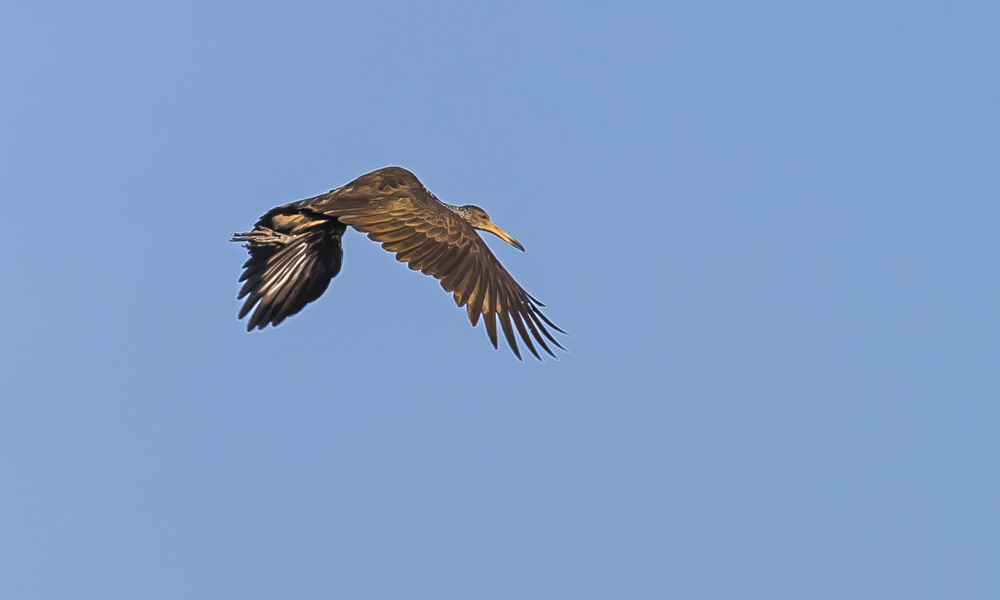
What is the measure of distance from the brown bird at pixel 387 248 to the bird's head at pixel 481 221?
0.01m

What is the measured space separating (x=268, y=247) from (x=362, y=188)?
6.55 ft

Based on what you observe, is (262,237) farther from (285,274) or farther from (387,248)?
(387,248)

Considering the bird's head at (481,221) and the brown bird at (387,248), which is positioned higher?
the bird's head at (481,221)

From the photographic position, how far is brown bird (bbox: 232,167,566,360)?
59.7ft

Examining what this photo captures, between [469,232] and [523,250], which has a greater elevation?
[523,250]

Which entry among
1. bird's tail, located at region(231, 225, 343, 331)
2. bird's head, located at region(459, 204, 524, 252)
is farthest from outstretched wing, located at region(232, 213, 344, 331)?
bird's head, located at region(459, 204, 524, 252)

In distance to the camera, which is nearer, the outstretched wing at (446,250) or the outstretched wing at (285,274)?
the outstretched wing at (446,250)

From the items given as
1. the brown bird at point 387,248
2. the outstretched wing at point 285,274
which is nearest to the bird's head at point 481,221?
the brown bird at point 387,248

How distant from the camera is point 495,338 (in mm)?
17781

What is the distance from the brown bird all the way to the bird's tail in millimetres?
13

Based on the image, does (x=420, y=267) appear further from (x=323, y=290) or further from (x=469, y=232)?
(x=323, y=290)

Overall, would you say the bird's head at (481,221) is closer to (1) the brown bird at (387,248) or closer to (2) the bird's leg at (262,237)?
(1) the brown bird at (387,248)

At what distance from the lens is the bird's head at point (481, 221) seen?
72.6 feet

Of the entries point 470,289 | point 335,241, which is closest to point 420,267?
point 470,289
